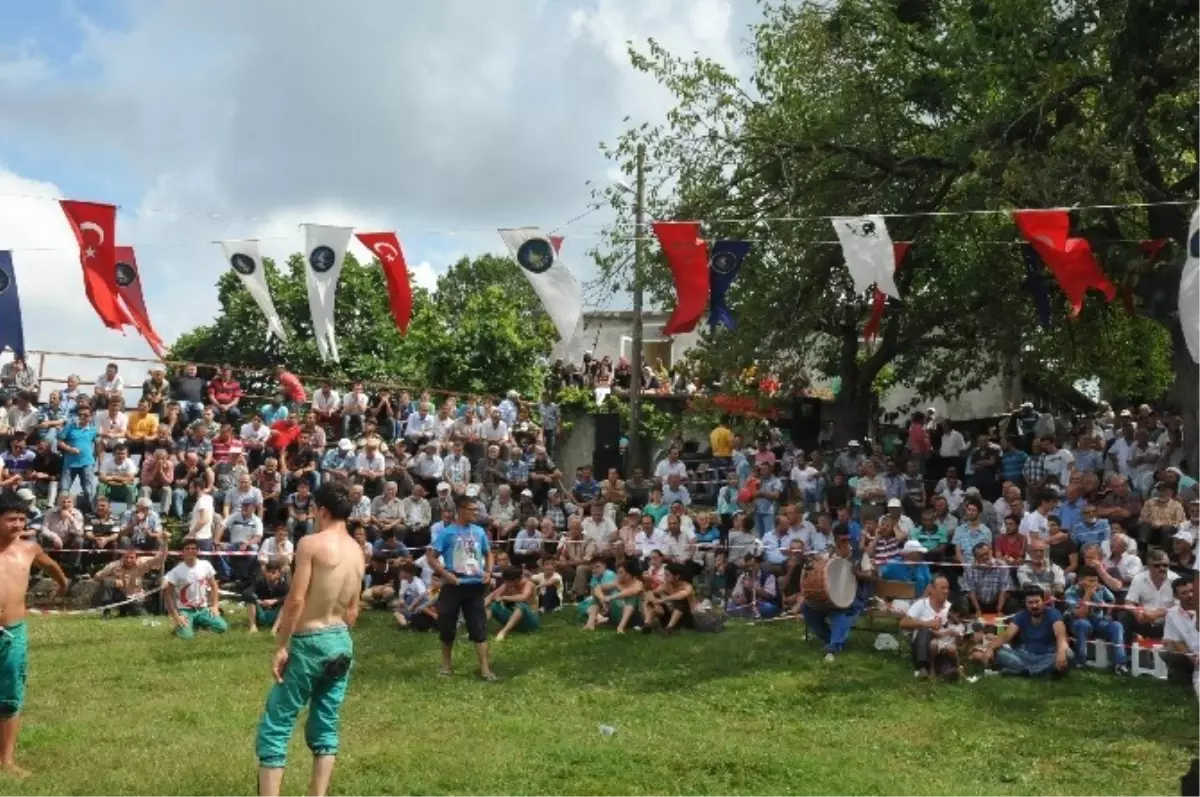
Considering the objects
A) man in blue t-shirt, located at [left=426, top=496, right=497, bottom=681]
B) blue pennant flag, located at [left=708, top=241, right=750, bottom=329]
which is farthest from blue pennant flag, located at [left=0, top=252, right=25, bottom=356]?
blue pennant flag, located at [left=708, top=241, right=750, bottom=329]

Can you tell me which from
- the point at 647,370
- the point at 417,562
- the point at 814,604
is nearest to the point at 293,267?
the point at 647,370

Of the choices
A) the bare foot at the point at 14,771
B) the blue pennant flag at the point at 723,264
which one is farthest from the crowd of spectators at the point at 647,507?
the bare foot at the point at 14,771

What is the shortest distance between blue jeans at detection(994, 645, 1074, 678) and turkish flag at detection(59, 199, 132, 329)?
434 inches

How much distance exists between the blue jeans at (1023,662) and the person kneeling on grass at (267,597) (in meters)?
7.81

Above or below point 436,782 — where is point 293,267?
above

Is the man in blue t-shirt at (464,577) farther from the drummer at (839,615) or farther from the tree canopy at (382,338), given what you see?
the tree canopy at (382,338)

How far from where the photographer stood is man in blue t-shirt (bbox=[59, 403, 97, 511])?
19.1 meters

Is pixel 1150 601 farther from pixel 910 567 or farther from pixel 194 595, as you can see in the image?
pixel 194 595

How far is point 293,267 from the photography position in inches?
1679

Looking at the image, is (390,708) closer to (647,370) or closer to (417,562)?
(417,562)

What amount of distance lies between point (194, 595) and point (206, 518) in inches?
86.6

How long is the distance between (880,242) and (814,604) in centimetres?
470

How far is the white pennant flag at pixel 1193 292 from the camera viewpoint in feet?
45.1

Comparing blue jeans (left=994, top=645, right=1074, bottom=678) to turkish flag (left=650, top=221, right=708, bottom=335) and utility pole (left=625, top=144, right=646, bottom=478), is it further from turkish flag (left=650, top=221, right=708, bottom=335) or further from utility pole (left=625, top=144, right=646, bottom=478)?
utility pole (left=625, top=144, right=646, bottom=478)
